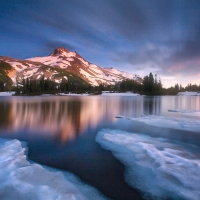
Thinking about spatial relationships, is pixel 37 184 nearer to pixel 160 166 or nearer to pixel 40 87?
pixel 160 166

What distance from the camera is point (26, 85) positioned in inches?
4995

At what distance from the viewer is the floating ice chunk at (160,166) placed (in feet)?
15.3

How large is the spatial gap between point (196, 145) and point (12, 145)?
9638 mm

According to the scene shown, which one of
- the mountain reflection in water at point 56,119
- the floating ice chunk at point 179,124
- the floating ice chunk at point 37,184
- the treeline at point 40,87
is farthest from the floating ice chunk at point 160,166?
the treeline at point 40,87

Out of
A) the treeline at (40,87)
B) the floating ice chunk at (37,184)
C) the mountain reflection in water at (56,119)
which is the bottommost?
the floating ice chunk at (37,184)

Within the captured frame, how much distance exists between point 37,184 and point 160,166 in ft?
14.0

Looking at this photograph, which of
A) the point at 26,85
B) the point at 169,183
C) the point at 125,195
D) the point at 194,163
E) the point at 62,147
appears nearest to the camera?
the point at 125,195

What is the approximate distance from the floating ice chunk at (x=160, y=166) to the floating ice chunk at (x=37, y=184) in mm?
1627

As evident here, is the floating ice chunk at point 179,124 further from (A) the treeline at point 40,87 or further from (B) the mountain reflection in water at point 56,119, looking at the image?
(A) the treeline at point 40,87

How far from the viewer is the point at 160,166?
6.07m

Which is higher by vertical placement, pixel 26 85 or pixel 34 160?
pixel 26 85

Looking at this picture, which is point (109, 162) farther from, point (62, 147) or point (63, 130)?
point (63, 130)

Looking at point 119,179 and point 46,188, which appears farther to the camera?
point 119,179

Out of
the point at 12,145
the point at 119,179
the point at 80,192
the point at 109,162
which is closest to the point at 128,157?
the point at 109,162
